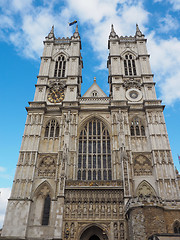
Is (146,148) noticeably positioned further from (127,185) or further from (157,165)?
(127,185)

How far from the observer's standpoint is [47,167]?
21.6m

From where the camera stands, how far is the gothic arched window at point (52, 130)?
78.0ft

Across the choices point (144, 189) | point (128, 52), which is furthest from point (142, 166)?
point (128, 52)

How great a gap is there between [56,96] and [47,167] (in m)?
8.98

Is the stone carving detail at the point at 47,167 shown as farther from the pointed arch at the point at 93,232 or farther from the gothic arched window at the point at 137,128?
the gothic arched window at the point at 137,128

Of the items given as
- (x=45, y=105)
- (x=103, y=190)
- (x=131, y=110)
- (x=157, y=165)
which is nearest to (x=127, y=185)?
(x=103, y=190)

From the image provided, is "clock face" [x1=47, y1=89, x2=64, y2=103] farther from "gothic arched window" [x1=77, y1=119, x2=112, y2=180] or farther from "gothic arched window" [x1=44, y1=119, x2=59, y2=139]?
"gothic arched window" [x1=77, y1=119, x2=112, y2=180]

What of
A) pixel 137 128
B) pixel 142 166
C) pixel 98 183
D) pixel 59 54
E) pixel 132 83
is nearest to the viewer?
pixel 98 183

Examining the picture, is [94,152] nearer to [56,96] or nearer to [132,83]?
[56,96]

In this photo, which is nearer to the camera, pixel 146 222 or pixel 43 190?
pixel 146 222

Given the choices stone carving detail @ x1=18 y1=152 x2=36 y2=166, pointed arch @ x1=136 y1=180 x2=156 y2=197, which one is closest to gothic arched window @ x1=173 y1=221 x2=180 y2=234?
pointed arch @ x1=136 y1=180 x2=156 y2=197

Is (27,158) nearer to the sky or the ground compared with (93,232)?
nearer to the sky

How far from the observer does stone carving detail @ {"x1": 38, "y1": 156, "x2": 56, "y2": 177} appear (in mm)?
21172

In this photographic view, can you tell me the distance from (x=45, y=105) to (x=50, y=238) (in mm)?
13505
